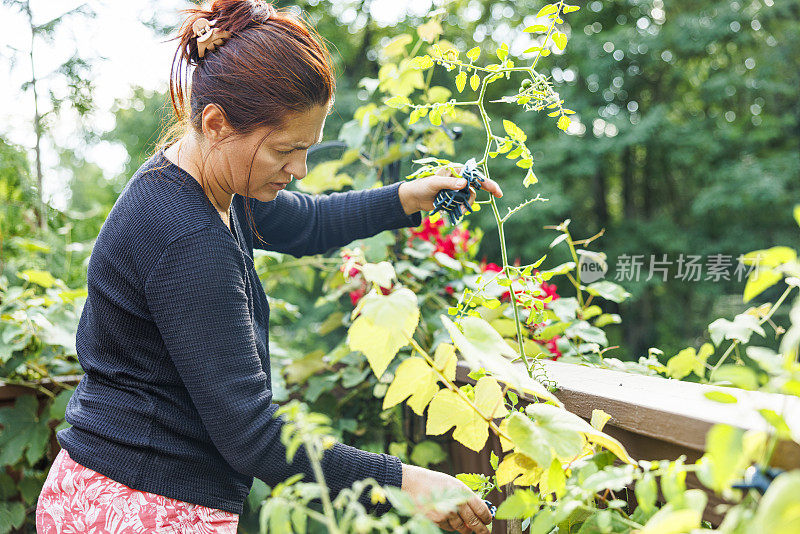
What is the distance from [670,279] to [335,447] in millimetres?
8573

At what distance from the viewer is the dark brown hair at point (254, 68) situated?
3.26 feet

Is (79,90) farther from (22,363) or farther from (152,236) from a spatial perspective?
(152,236)

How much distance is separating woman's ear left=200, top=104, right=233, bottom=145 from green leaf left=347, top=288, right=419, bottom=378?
46cm

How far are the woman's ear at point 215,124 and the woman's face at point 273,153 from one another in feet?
0.07

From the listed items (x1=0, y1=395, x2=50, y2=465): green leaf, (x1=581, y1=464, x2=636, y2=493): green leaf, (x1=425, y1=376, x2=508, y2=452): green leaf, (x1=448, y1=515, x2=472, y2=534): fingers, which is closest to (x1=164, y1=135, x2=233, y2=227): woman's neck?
(x1=425, y1=376, x2=508, y2=452): green leaf

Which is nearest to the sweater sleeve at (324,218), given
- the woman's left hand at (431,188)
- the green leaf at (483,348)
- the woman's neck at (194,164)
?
the woman's left hand at (431,188)

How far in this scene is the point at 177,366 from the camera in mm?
913

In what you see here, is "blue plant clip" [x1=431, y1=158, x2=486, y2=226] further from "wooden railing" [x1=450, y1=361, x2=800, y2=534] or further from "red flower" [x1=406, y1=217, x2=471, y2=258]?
"red flower" [x1=406, y1=217, x2=471, y2=258]

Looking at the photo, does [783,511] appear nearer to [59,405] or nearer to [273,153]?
[273,153]

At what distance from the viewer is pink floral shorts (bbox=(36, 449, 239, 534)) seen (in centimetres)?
96

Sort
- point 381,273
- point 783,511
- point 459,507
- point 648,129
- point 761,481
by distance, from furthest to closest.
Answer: point 648,129, point 459,507, point 381,273, point 761,481, point 783,511

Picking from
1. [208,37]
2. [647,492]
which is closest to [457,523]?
[647,492]

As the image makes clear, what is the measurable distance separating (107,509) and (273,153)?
0.63 m

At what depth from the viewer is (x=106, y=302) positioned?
991 mm
